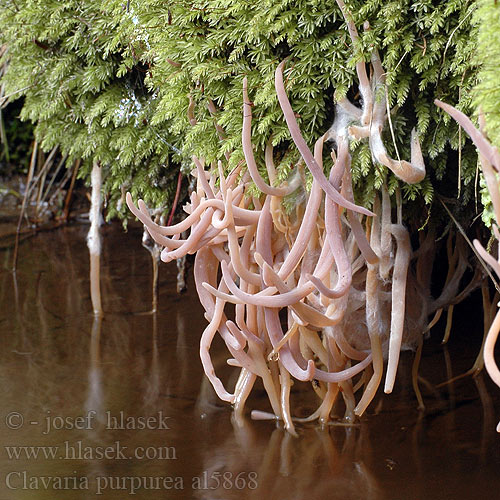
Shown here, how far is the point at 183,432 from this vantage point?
185 centimetres

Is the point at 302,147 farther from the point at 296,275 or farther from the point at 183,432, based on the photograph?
the point at 183,432

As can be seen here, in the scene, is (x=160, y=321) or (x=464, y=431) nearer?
(x=464, y=431)

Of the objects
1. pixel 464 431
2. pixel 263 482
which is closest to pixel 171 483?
pixel 263 482

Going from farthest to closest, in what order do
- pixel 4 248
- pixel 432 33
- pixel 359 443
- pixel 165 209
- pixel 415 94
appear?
pixel 4 248
pixel 165 209
pixel 359 443
pixel 415 94
pixel 432 33

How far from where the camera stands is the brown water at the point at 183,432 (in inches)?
63.7

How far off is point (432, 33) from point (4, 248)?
2.60 m

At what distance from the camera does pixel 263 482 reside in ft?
5.33

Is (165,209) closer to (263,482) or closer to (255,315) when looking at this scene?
(255,315)

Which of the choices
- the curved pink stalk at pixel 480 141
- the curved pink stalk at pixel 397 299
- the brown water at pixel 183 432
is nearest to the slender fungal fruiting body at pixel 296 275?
the curved pink stalk at pixel 397 299

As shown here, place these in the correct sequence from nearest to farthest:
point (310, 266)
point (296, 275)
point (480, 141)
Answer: point (480, 141) → point (310, 266) → point (296, 275)

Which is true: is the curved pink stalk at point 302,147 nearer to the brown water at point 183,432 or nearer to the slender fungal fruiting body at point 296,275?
the slender fungal fruiting body at point 296,275

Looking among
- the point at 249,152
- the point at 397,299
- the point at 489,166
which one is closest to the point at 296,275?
the point at 397,299

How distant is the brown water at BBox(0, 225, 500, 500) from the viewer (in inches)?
63.7

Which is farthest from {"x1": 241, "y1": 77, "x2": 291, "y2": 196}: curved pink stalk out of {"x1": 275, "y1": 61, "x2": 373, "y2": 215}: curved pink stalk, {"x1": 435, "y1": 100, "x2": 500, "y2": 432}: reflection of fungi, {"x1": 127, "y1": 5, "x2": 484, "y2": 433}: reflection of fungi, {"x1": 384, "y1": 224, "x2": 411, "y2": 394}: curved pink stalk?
{"x1": 435, "y1": 100, "x2": 500, "y2": 432}: reflection of fungi
